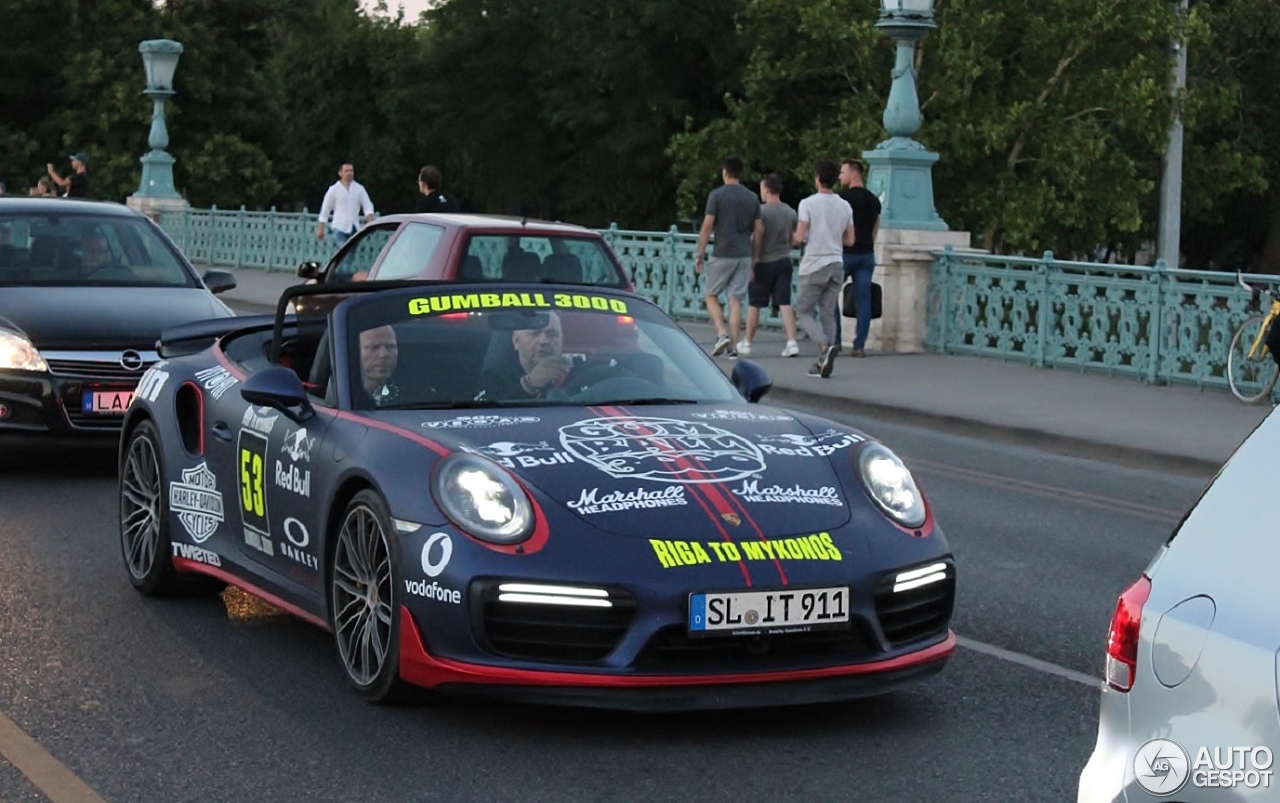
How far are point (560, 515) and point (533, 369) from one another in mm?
1288

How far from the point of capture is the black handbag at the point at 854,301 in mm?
20797

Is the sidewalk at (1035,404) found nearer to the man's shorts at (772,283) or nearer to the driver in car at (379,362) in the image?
the man's shorts at (772,283)

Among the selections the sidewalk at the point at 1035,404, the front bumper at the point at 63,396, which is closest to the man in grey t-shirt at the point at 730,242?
the sidewalk at the point at 1035,404

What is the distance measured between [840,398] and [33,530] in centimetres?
888

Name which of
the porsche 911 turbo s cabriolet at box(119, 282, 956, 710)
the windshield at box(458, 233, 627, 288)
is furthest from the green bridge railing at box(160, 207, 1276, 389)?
the porsche 911 turbo s cabriolet at box(119, 282, 956, 710)

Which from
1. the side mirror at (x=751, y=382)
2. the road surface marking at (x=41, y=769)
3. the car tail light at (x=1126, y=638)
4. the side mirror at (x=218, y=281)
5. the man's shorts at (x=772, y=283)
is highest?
the car tail light at (x=1126, y=638)

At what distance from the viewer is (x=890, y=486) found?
682 centimetres

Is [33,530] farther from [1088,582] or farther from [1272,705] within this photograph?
[1272,705]

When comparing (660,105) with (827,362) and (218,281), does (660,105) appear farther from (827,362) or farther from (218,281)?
(218,281)

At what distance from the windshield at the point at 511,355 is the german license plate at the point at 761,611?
143 centimetres

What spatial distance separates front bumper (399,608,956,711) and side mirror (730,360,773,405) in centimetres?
169

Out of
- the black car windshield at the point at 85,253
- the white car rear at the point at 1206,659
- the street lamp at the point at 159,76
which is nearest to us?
the white car rear at the point at 1206,659

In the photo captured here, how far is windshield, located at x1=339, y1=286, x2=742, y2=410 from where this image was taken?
741cm

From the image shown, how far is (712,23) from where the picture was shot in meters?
53.1
